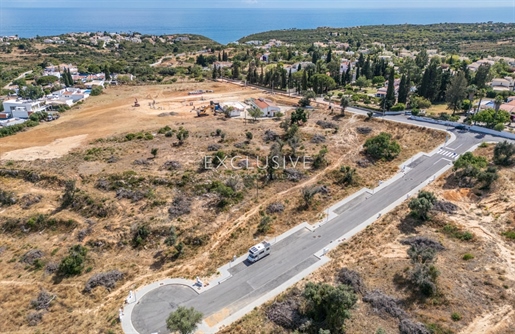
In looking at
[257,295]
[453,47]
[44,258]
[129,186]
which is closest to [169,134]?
[129,186]

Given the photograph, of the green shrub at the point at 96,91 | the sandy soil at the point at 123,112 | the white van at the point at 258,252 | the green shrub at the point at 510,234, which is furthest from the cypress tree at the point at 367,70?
the white van at the point at 258,252

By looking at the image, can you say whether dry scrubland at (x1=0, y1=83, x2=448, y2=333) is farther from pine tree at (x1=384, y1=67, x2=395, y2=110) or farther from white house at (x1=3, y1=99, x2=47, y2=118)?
white house at (x1=3, y1=99, x2=47, y2=118)

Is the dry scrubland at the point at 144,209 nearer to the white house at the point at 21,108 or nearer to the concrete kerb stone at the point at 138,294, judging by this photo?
the concrete kerb stone at the point at 138,294

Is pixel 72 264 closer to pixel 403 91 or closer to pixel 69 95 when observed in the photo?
pixel 403 91

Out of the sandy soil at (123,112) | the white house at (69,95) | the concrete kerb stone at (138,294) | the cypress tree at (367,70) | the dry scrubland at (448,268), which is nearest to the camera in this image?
the dry scrubland at (448,268)

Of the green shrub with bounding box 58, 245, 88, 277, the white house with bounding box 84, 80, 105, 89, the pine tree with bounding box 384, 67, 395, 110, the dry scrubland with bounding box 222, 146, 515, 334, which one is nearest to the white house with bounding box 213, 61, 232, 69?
the white house with bounding box 84, 80, 105, 89
